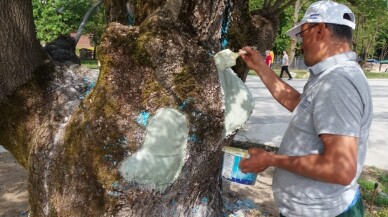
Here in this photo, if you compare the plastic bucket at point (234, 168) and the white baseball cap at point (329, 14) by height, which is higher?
the white baseball cap at point (329, 14)

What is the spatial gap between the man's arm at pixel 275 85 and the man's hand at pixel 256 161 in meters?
0.61

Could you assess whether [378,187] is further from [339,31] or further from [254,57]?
[339,31]

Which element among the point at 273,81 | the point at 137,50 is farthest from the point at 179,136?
the point at 273,81

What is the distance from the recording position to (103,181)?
212 cm

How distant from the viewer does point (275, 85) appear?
2.53 meters

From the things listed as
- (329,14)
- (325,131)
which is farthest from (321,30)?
(325,131)

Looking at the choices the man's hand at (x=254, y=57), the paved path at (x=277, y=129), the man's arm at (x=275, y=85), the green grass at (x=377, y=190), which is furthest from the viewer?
→ the paved path at (x=277, y=129)

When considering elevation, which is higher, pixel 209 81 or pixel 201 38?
pixel 201 38

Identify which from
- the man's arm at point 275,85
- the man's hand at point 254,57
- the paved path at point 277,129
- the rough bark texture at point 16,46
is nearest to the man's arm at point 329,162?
the man's arm at point 275,85

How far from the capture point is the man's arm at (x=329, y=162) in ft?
5.32

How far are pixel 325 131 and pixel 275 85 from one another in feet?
2.99

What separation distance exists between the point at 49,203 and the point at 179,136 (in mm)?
950

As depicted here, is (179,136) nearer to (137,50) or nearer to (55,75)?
(137,50)

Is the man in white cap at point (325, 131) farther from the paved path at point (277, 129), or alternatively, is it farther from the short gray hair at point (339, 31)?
the paved path at point (277, 129)
